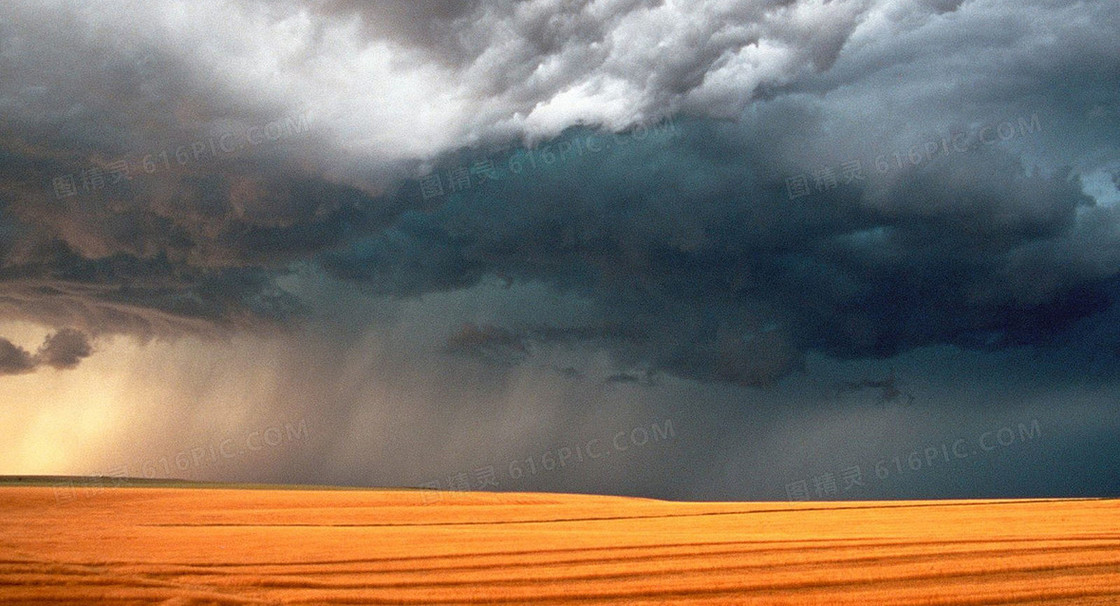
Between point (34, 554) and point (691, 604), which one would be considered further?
point (34, 554)

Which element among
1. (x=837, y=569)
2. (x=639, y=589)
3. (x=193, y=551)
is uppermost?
(x=193, y=551)

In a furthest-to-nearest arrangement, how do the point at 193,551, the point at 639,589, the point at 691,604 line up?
the point at 193,551
the point at 639,589
the point at 691,604

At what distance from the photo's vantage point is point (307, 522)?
3584 centimetres

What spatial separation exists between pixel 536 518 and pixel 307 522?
10.8 metres

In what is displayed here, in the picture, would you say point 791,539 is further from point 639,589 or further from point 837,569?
point 639,589

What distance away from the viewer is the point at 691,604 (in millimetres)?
14594

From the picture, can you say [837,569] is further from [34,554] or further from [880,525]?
[34,554]

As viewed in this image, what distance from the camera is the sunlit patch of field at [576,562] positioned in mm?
15414

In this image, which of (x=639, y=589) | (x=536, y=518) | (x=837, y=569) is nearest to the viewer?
(x=639, y=589)

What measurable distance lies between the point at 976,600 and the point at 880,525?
635 inches

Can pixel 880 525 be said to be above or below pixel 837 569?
below

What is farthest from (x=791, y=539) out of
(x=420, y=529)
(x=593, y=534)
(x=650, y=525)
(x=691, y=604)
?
(x=420, y=529)

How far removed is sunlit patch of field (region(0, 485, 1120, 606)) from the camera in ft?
50.6

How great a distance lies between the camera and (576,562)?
19797mm
